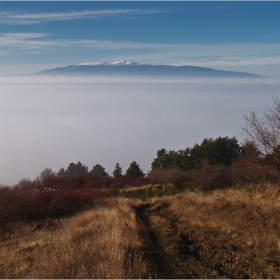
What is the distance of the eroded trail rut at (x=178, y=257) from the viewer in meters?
4.98

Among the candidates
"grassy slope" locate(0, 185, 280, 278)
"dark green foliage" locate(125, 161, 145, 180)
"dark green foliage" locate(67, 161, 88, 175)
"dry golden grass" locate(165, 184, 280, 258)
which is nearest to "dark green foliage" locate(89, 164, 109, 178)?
"dark green foliage" locate(67, 161, 88, 175)

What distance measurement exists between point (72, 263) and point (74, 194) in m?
11.8

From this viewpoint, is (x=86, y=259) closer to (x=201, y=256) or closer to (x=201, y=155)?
(x=201, y=256)

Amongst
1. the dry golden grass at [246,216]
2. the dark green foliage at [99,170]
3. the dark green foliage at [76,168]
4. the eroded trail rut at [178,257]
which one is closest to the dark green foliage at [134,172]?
the dark green foliage at [99,170]

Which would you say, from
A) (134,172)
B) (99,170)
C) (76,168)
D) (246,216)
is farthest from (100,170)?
(246,216)

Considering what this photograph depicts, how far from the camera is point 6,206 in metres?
11.9

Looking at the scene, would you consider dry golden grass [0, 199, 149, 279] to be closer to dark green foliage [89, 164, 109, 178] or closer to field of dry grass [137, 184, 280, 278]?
field of dry grass [137, 184, 280, 278]

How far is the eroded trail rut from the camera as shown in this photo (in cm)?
498

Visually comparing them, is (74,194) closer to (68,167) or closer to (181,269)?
(181,269)

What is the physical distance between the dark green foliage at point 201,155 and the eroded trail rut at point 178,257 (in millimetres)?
22073

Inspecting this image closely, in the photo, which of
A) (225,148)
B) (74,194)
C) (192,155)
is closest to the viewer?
(74,194)

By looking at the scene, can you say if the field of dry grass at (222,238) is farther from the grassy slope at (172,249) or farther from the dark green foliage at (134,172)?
the dark green foliage at (134,172)

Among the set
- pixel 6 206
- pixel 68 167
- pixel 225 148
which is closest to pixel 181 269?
pixel 6 206

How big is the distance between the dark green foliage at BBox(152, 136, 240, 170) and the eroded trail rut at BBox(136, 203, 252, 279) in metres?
22.1
